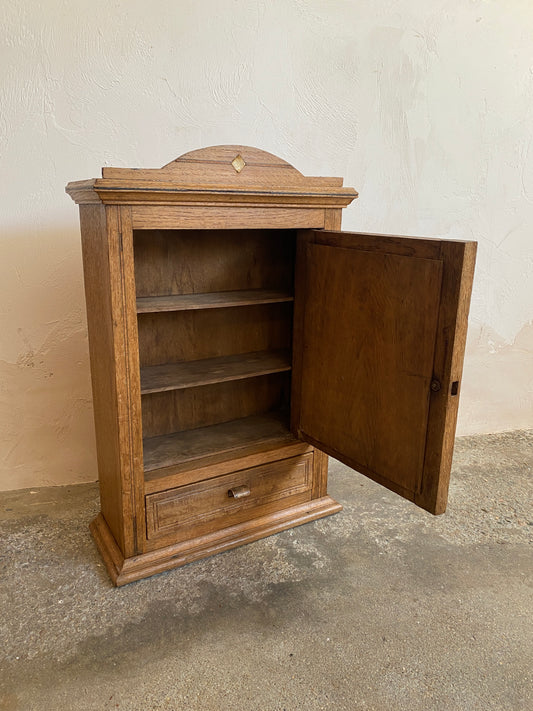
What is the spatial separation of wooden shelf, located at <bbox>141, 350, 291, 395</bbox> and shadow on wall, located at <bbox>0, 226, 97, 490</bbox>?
47 cm

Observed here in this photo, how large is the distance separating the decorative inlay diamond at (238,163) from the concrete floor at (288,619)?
133 centimetres

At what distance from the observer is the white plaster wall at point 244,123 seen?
2082 mm

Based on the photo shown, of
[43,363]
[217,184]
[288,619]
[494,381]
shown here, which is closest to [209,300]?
[217,184]

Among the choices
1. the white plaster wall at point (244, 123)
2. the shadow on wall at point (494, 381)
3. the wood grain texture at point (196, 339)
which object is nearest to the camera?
the wood grain texture at point (196, 339)

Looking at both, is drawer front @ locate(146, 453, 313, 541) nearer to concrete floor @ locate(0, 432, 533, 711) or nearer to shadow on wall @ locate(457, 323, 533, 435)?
concrete floor @ locate(0, 432, 533, 711)

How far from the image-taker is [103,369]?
182cm

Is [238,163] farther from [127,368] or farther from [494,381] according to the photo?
[494,381]

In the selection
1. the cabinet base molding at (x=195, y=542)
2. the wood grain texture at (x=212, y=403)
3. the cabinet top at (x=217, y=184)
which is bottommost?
the cabinet base molding at (x=195, y=542)

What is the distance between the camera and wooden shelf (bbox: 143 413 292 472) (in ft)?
6.53

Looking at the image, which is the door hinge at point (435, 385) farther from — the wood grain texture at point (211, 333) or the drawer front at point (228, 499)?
the wood grain texture at point (211, 333)

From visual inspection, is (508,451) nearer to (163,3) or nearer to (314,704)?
(314,704)

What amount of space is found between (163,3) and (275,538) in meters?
2.09

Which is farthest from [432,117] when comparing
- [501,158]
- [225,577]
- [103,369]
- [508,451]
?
[225,577]

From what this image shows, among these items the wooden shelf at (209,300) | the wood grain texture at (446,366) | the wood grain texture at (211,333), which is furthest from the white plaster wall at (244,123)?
the wood grain texture at (446,366)
